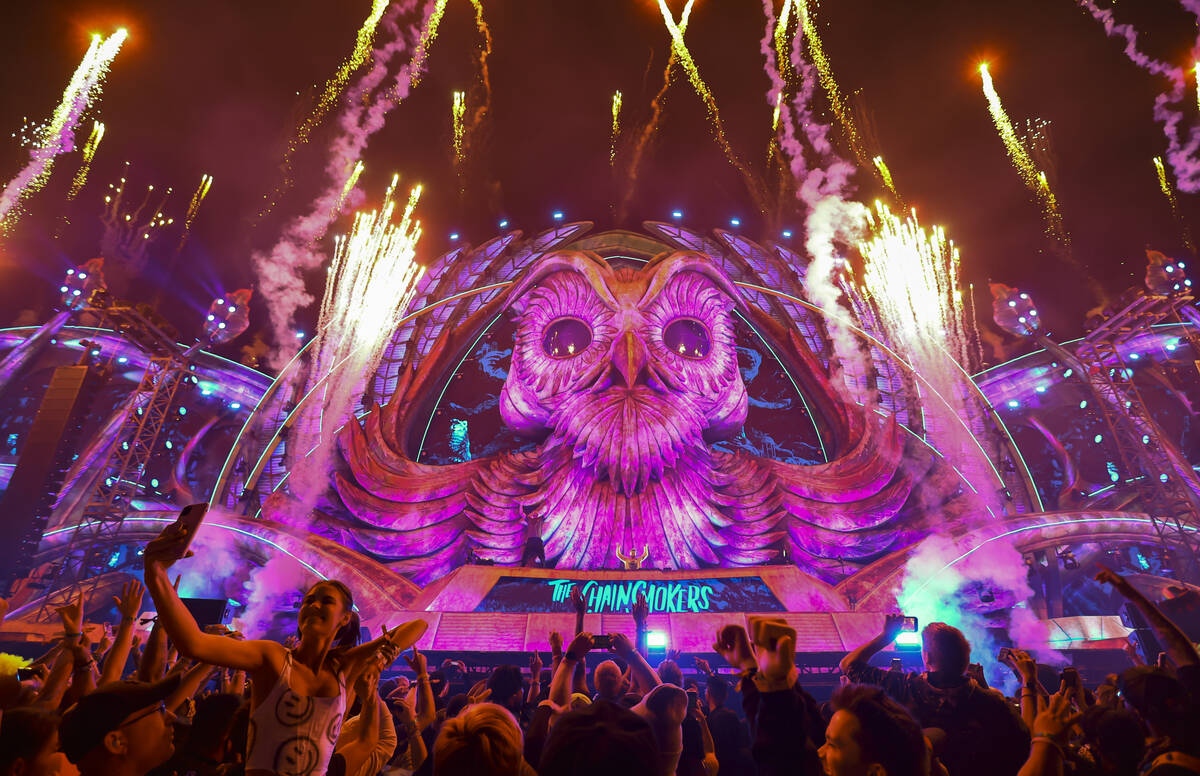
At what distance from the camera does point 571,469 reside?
70.1 feet

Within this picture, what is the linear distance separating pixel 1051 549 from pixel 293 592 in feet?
80.1

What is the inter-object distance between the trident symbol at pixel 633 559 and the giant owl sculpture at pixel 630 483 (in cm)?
27

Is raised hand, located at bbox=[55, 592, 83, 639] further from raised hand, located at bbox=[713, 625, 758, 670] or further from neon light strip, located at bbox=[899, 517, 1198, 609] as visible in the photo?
neon light strip, located at bbox=[899, 517, 1198, 609]

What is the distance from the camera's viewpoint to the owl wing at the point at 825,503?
2055 cm

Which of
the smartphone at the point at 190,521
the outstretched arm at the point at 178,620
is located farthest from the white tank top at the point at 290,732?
the smartphone at the point at 190,521

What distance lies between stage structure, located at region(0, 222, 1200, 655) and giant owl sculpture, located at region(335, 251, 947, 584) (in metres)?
0.08

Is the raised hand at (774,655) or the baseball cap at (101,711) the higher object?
the raised hand at (774,655)

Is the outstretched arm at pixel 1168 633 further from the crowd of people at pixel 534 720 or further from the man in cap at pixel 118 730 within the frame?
the man in cap at pixel 118 730

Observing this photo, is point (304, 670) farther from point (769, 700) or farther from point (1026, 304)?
point (1026, 304)

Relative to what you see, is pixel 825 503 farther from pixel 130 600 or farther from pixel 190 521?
pixel 190 521

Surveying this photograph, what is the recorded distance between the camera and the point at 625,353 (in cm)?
2239

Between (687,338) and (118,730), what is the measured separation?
23.2m

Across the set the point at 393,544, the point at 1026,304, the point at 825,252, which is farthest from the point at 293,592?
the point at 1026,304

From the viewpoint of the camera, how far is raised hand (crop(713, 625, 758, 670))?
2.88 m
